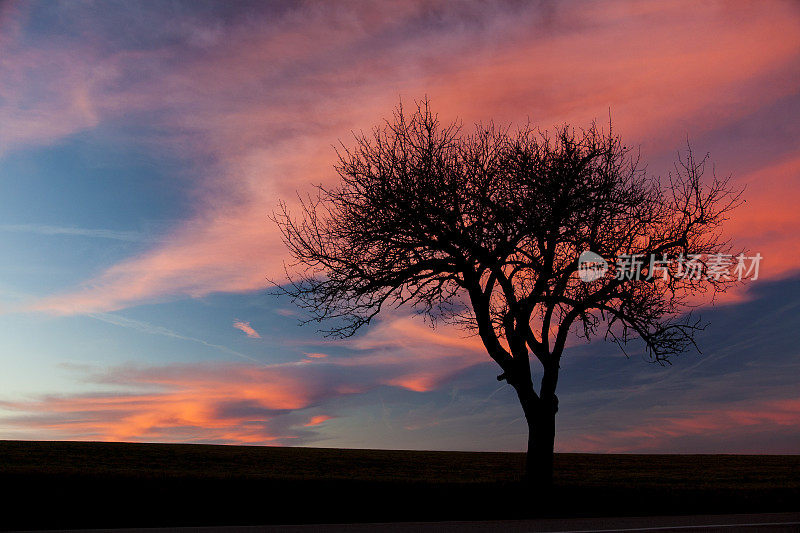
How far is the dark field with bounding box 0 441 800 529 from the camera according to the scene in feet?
53.2

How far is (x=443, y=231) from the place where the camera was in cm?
2264

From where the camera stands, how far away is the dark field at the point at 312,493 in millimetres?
16203

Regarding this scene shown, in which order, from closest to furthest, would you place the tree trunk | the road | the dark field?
the road → the dark field → the tree trunk

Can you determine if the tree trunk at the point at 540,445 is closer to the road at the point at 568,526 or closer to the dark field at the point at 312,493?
the dark field at the point at 312,493

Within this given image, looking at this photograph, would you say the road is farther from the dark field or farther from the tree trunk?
the tree trunk

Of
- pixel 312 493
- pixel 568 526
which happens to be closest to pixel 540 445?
pixel 568 526

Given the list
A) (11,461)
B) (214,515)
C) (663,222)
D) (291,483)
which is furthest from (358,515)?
(11,461)

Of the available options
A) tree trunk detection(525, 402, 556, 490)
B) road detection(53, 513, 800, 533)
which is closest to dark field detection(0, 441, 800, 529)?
tree trunk detection(525, 402, 556, 490)

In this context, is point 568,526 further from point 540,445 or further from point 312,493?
point 540,445

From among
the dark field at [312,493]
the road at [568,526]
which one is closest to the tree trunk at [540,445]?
the dark field at [312,493]

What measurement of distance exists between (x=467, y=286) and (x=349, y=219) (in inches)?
173

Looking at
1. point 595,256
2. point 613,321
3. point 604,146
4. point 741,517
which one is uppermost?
point 604,146

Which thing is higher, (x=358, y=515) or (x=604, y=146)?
(x=604, y=146)

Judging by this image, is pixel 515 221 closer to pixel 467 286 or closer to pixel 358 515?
pixel 467 286
